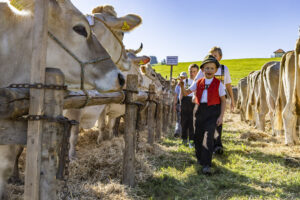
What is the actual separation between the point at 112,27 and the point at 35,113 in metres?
3.50

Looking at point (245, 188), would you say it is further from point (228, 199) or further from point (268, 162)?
point (268, 162)

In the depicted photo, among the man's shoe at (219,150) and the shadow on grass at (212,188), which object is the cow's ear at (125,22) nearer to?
the shadow on grass at (212,188)

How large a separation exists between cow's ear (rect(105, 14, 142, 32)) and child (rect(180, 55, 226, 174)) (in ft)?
4.52

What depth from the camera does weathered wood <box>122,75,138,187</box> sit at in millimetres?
3194

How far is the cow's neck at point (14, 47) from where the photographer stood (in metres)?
2.37

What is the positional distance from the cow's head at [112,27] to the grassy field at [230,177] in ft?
6.95

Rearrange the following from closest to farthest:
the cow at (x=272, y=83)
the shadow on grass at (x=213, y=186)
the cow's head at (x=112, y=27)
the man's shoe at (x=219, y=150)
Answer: the shadow on grass at (x=213, y=186) < the cow's head at (x=112, y=27) < the man's shoe at (x=219, y=150) < the cow at (x=272, y=83)

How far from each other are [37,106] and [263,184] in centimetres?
300

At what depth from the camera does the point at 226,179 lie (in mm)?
3539

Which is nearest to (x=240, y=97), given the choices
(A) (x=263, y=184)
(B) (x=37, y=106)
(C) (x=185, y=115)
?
(C) (x=185, y=115)

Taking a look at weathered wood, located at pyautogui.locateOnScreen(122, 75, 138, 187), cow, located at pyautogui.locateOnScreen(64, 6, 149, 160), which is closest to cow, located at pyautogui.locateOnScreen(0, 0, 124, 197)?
weathered wood, located at pyautogui.locateOnScreen(122, 75, 138, 187)

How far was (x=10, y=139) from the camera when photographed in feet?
5.07

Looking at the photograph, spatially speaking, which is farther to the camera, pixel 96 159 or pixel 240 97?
pixel 240 97

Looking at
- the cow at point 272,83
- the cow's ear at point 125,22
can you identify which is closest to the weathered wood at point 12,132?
the cow's ear at point 125,22
